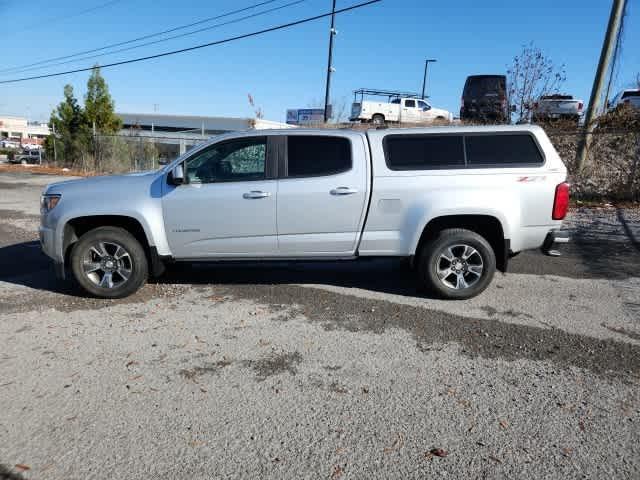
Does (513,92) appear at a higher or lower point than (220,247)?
higher

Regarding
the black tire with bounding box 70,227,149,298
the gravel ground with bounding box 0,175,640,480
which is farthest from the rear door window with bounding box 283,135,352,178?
the black tire with bounding box 70,227,149,298

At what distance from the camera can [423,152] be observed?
16.5ft

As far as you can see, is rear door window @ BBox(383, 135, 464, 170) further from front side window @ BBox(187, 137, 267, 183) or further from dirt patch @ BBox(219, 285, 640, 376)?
dirt patch @ BBox(219, 285, 640, 376)

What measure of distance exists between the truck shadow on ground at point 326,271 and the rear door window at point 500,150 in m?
1.55

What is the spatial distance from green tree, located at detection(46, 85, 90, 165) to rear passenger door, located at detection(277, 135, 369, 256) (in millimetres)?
24178

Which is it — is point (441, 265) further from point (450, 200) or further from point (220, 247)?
point (220, 247)

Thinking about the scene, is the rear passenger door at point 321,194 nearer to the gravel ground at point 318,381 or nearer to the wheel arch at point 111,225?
the gravel ground at point 318,381

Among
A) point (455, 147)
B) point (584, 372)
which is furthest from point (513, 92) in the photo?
point (584, 372)

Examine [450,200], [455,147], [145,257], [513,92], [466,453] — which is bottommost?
[466,453]

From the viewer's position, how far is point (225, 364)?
3.57 m

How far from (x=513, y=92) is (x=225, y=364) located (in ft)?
47.7

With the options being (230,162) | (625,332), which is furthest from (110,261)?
(625,332)

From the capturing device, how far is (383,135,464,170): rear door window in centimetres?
496

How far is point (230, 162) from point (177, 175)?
0.61 metres
